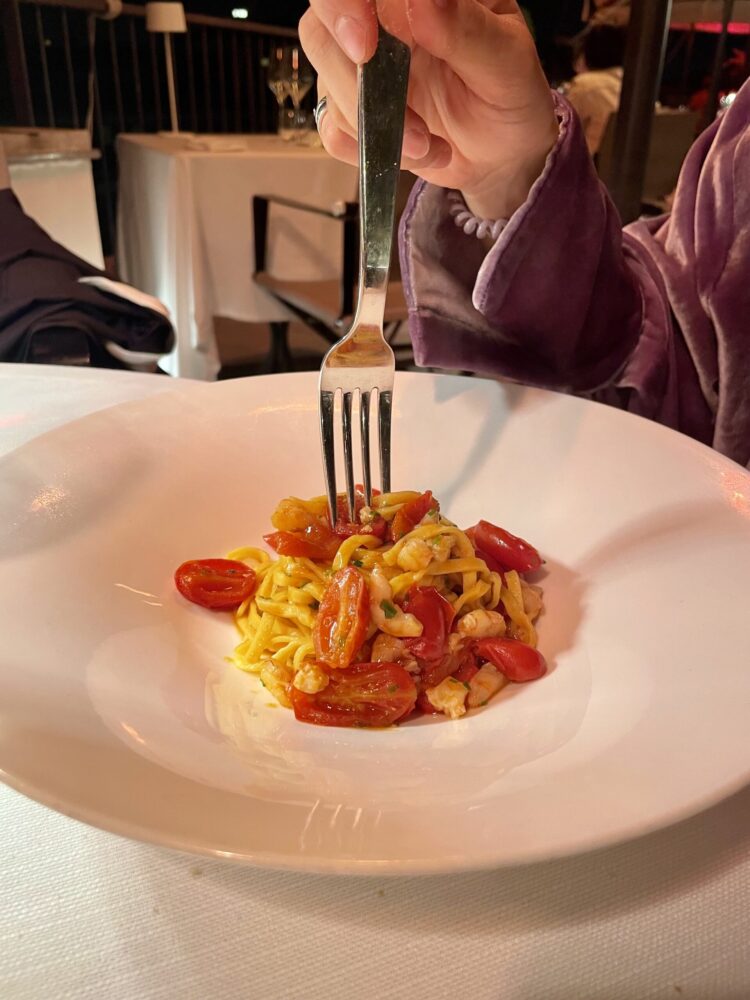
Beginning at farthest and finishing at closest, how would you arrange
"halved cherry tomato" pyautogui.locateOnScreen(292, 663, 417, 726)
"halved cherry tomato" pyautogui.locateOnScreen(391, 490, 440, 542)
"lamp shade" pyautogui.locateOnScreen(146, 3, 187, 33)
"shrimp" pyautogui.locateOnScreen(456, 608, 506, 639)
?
"lamp shade" pyautogui.locateOnScreen(146, 3, 187, 33) → "halved cherry tomato" pyautogui.locateOnScreen(391, 490, 440, 542) → "shrimp" pyautogui.locateOnScreen(456, 608, 506, 639) → "halved cherry tomato" pyautogui.locateOnScreen(292, 663, 417, 726)

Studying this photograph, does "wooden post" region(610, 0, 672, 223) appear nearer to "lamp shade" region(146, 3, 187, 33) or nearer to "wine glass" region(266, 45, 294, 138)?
"wine glass" region(266, 45, 294, 138)

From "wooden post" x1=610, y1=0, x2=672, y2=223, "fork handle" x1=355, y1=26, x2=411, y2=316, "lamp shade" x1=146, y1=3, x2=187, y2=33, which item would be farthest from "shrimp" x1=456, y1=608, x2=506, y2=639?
"lamp shade" x1=146, y1=3, x2=187, y2=33

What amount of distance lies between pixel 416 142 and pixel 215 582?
1.91 ft

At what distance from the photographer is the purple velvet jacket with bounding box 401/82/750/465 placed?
1.04 meters

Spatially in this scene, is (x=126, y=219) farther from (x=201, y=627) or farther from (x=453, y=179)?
(x=201, y=627)

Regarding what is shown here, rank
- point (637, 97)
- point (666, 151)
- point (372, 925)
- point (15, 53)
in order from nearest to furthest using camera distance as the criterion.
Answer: point (372, 925)
point (637, 97)
point (666, 151)
point (15, 53)

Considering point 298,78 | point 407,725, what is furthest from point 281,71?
point 407,725

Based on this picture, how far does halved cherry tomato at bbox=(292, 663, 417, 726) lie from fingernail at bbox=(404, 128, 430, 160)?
0.63 metres

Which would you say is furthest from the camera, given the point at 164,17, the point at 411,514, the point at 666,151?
the point at 164,17

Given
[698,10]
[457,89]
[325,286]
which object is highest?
[698,10]

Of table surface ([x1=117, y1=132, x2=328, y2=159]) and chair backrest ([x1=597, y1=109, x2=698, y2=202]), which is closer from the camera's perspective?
table surface ([x1=117, y1=132, x2=328, y2=159])

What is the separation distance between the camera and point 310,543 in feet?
2.86

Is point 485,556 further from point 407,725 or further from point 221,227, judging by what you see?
point 221,227

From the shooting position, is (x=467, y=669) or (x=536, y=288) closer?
(x=467, y=669)
